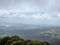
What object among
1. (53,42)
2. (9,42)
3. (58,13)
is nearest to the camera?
(9,42)

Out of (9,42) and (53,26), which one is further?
(53,26)

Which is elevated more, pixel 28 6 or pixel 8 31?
pixel 28 6

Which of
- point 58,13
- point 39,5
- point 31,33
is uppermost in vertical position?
point 39,5

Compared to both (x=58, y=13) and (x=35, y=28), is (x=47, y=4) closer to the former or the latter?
(x=58, y=13)

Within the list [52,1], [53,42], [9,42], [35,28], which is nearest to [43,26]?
[35,28]

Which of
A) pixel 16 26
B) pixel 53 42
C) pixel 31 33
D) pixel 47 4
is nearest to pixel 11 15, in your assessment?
pixel 16 26

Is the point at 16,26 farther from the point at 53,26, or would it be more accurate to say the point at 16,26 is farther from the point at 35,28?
the point at 53,26

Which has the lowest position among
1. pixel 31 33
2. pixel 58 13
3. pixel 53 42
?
pixel 53 42

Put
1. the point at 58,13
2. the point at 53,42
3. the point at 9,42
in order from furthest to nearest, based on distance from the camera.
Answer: the point at 58,13 → the point at 53,42 → the point at 9,42

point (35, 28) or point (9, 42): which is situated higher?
point (35, 28)

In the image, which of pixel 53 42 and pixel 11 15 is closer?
pixel 53 42
